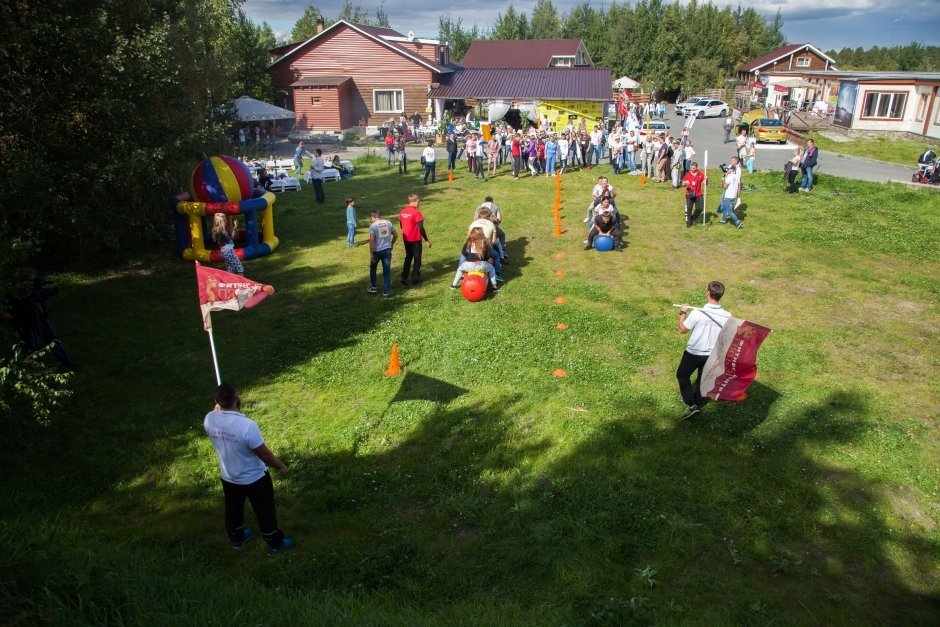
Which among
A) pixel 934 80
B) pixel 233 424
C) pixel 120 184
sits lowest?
pixel 233 424

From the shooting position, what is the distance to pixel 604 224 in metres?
14.7

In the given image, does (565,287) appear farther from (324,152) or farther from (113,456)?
(324,152)

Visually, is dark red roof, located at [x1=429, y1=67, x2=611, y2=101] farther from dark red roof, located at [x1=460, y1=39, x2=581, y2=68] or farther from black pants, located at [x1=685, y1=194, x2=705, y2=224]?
black pants, located at [x1=685, y1=194, x2=705, y2=224]

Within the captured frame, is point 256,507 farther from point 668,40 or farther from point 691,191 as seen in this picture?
point 668,40

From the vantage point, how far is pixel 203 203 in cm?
1435

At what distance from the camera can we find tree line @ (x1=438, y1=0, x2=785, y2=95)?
6512cm

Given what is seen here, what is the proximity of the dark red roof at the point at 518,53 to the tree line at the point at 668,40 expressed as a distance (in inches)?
593

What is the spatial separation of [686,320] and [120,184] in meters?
11.0

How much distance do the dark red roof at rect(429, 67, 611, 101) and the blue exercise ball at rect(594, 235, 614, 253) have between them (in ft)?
88.0

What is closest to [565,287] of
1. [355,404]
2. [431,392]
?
[431,392]

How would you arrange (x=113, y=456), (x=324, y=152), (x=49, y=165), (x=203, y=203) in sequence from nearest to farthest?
(x=113, y=456) < (x=49, y=165) < (x=203, y=203) < (x=324, y=152)

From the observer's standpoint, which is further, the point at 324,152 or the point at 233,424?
the point at 324,152

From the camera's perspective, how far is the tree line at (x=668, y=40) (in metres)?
65.1

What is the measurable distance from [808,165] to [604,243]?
9.34 m
